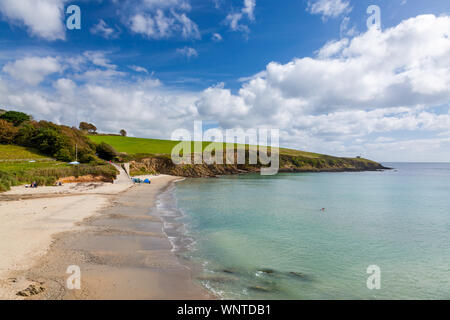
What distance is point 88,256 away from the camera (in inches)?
447

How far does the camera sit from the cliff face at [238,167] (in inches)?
2968

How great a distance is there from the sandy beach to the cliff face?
1899 inches

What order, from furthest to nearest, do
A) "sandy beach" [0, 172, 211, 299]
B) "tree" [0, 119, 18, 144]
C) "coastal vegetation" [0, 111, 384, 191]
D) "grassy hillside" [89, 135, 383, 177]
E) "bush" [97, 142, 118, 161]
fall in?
"grassy hillside" [89, 135, 383, 177] < "bush" [97, 142, 118, 161] < "tree" [0, 119, 18, 144] < "coastal vegetation" [0, 111, 384, 191] < "sandy beach" [0, 172, 211, 299]

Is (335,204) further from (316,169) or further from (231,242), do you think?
(316,169)

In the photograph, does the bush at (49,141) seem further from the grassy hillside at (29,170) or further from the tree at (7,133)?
the tree at (7,133)

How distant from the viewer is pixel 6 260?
32.5 feet

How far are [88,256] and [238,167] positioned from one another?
8373 centimetres

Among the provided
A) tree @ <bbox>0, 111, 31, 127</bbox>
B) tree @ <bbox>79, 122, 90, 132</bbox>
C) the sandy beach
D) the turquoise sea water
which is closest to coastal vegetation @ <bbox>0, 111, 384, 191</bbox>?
tree @ <bbox>0, 111, 31, 127</bbox>

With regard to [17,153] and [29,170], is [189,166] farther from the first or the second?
[29,170]

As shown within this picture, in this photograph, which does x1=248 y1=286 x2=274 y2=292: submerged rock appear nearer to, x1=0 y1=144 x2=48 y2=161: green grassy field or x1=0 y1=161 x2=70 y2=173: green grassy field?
x1=0 y1=161 x2=70 y2=173: green grassy field

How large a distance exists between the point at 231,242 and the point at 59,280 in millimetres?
9346

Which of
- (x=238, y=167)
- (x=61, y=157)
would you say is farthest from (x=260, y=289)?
(x=238, y=167)

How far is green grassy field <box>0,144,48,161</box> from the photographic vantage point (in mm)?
47072
